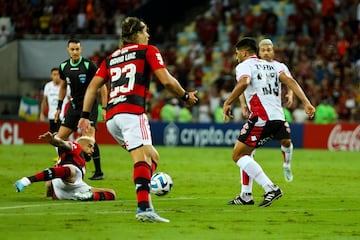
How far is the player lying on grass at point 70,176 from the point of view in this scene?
1397 centimetres

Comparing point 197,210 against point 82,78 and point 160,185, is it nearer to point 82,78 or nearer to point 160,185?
point 160,185

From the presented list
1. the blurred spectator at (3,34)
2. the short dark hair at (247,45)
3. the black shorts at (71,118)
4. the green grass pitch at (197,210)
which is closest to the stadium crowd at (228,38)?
the blurred spectator at (3,34)

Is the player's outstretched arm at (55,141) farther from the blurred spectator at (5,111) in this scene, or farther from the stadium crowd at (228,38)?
the blurred spectator at (5,111)

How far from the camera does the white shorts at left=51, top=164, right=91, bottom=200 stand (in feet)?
47.1

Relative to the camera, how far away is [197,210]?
13484 mm

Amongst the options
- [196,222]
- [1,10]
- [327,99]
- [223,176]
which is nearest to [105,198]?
[196,222]

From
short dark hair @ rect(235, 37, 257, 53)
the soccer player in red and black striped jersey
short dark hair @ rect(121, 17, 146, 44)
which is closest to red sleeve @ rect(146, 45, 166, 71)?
the soccer player in red and black striped jersey

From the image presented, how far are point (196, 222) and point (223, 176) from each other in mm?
8583

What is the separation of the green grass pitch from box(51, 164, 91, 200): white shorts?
0.74ft

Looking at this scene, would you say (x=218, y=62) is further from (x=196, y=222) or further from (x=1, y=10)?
(x=196, y=222)

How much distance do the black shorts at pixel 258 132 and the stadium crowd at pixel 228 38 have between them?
18488 millimetres

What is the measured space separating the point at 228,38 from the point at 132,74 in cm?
2736

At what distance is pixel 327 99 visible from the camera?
3331 cm

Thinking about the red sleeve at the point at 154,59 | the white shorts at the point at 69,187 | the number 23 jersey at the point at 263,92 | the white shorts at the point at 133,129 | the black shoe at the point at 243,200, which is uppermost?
the red sleeve at the point at 154,59
